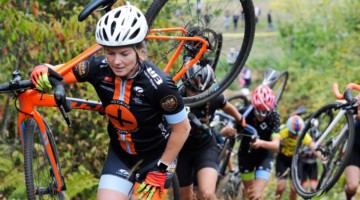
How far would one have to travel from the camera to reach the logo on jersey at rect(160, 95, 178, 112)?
545 cm

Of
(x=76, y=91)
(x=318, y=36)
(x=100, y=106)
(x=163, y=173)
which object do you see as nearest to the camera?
(x=163, y=173)

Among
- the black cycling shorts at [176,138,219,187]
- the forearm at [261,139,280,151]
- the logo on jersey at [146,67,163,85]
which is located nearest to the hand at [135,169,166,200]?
the logo on jersey at [146,67,163,85]

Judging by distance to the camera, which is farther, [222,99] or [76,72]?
[222,99]

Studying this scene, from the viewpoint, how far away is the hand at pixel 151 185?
5516mm

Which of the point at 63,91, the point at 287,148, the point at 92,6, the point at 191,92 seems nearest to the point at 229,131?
the point at 191,92

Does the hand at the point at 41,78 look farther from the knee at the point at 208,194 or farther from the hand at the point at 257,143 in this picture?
the hand at the point at 257,143

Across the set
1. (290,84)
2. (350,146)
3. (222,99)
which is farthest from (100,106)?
(290,84)

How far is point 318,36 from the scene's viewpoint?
31594 millimetres

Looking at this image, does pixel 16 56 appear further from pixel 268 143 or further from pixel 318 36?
pixel 318 36

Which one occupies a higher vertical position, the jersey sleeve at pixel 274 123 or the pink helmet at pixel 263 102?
the pink helmet at pixel 263 102

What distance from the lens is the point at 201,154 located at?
8453mm

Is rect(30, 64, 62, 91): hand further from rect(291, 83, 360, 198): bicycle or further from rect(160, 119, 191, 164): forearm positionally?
rect(291, 83, 360, 198): bicycle

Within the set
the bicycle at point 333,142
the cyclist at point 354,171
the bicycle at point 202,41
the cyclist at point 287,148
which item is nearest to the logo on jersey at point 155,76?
the bicycle at point 202,41

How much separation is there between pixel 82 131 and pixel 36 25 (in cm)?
264
